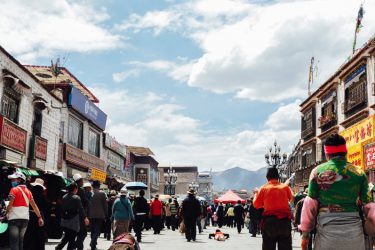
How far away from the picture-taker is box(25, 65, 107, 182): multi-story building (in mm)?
29609

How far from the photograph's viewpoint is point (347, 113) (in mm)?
29281

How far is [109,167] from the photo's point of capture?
1706 inches

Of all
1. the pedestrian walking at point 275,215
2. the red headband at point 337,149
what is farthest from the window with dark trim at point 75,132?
the red headband at point 337,149

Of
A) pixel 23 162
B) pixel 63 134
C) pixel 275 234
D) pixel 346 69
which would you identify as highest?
pixel 346 69

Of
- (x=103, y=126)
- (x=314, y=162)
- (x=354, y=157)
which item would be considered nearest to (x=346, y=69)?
(x=354, y=157)

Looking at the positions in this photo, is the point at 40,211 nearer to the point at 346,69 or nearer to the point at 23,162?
the point at 23,162

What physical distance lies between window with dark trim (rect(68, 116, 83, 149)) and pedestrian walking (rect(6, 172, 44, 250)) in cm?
2256

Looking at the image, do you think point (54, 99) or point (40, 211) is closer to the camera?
point (40, 211)

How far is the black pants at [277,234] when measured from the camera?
6668mm

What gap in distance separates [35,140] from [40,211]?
15441mm

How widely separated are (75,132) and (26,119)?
911cm

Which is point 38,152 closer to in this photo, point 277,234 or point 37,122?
point 37,122

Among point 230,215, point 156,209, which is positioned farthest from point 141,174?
point 156,209

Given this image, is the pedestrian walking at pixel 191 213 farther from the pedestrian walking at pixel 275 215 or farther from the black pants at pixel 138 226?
the pedestrian walking at pixel 275 215
